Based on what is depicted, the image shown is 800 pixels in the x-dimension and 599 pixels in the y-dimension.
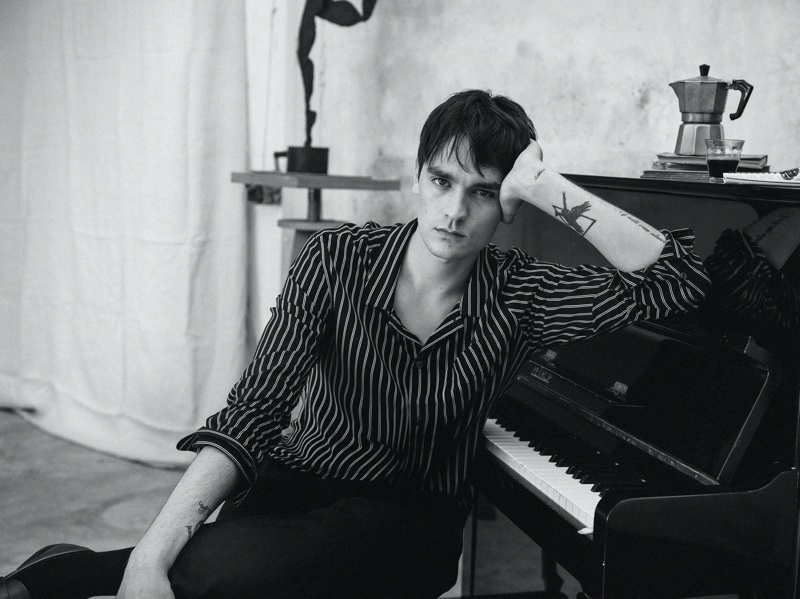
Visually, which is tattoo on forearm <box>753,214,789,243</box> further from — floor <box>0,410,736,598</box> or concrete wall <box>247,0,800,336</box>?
floor <box>0,410,736,598</box>

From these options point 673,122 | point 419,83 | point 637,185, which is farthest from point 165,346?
point 637,185

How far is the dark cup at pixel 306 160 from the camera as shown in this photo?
10.1ft

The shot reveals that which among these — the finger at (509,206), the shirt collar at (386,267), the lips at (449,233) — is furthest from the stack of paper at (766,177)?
the shirt collar at (386,267)

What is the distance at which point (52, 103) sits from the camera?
3.77 meters

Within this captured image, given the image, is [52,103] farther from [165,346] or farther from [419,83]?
[419,83]

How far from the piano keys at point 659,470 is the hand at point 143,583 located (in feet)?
1.95

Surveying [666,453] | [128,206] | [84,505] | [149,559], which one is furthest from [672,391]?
[128,206]

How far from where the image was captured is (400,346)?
154 centimetres

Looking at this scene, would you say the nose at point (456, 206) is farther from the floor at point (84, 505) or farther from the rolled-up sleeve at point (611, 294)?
the floor at point (84, 505)

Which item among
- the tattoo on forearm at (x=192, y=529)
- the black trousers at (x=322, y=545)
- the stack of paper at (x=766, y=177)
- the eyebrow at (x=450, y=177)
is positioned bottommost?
the black trousers at (x=322, y=545)

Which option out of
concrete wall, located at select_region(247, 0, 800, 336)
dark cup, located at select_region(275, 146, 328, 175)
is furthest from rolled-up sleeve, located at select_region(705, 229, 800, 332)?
dark cup, located at select_region(275, 146, 328, 175)

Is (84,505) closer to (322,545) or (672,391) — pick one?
(322,545)

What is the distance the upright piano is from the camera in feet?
4.00

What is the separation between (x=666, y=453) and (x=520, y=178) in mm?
508
